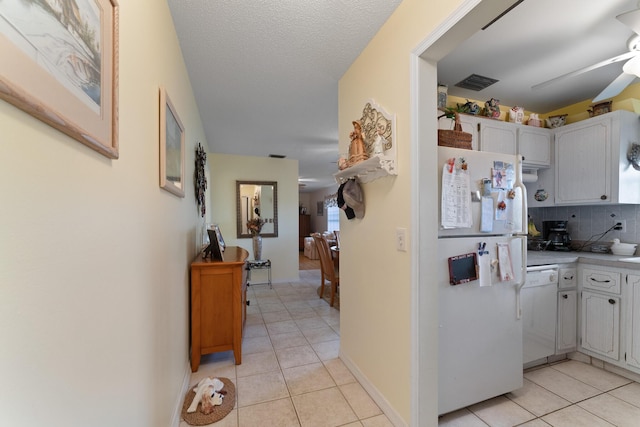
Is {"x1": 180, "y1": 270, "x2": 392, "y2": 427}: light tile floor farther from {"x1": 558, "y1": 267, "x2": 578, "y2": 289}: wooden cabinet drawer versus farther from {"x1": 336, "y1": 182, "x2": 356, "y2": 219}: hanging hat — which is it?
{"x1": 558, "y1": 267, "x2": 578, "y2": 289}: wooden cabinet drawer

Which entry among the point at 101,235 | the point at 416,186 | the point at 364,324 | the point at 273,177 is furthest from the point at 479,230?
the point at 273,177

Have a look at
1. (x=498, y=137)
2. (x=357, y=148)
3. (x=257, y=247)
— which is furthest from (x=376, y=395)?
(x=257, y=247)

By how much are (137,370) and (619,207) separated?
3.99 m

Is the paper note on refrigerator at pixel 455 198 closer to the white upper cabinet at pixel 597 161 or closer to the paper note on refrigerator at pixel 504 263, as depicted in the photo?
the paper note on refrigerator at pixel 504 263

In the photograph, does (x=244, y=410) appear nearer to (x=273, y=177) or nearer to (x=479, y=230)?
(x=479, y=230)

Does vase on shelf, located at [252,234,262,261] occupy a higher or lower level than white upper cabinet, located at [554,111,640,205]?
lower

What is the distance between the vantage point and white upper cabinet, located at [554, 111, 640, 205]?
2.29 metres

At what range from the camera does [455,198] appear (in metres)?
1.57

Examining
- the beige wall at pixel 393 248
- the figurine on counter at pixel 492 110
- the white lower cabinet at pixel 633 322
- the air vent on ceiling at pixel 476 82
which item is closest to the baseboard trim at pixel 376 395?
the beige wall at pixel 393 248

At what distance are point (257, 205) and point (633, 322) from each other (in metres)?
4.84

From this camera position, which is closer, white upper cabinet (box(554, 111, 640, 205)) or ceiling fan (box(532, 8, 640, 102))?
ceiling fan (box(532, 8, 640, 102))

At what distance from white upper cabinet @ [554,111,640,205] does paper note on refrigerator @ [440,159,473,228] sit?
1.84m

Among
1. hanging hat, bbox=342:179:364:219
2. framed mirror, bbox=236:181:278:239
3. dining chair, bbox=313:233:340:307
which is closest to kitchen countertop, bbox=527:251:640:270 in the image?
hanging hat, bbox=342:179:364:219

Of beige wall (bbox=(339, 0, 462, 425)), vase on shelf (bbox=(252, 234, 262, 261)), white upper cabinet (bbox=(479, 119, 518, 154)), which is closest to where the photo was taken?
beige wall (bbox=(339, 0, 462, 425))
